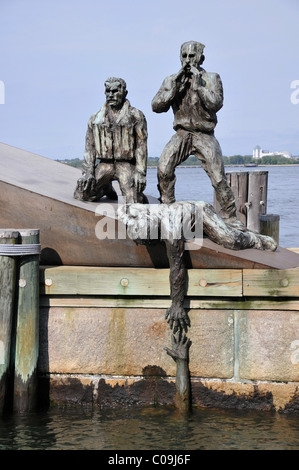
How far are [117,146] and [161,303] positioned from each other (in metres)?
1.53

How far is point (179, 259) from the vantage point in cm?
651

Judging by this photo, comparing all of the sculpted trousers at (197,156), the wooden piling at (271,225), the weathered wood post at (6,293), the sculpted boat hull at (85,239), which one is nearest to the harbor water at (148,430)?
the weathered wood post at (6,293)

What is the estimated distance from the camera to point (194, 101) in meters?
7.16

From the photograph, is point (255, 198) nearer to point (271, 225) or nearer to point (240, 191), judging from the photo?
point (240, 191)

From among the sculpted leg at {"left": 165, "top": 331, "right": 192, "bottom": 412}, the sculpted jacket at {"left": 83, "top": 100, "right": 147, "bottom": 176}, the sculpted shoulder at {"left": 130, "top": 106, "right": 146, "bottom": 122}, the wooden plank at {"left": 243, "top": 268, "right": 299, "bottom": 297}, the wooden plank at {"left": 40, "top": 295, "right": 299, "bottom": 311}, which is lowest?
the sculpted leg at {"left": 165, "top": 331, "right": 192, "bottom": 412}

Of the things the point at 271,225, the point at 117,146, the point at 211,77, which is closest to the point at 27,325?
the point at 117,146

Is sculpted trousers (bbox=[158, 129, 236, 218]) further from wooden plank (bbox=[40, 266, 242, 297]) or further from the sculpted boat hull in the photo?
wooden plank (bbox=[40, 266, 242, 297])

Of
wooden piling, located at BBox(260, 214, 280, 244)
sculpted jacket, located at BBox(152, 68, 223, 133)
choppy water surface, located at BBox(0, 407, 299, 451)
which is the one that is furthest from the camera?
wooden piling, located at BBox(260, 214, 280, 244)

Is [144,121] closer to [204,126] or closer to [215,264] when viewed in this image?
[204,126]

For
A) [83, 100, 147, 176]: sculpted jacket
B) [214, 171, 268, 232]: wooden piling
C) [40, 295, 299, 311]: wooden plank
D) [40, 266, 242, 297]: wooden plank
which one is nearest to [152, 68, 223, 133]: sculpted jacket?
[83, 100, 147, 176]: sculpted jacket

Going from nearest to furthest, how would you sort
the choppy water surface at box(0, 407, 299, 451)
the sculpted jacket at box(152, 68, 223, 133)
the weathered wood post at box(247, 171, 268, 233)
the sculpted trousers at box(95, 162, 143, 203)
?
the choppy water surface at box(0, 407, 299, 451) < the sculpted jacket at box(152, 68, 223, 133) < the sculpted trousers at box(95, 162, 143, 203) < the weathered wood post at box(247, 171, 268, 233)

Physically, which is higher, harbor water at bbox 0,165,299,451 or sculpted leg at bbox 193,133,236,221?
sculpted leg at bbox 193,133,236,221

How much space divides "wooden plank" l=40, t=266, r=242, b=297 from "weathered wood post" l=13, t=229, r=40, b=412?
0.18 meters

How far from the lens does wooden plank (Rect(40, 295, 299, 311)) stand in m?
6.58
